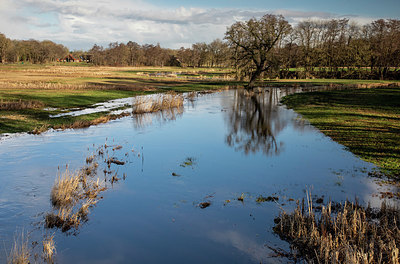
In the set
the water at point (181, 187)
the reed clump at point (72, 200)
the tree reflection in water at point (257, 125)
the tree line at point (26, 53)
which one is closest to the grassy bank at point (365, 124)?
the water at point (181, 187)

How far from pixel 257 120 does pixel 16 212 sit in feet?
76.2

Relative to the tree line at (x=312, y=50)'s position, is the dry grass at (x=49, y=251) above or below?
below

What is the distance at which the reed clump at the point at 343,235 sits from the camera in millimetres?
8039

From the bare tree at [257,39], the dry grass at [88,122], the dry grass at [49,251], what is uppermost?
the bare tree at [257,39]

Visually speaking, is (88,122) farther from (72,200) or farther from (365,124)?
(365,124)

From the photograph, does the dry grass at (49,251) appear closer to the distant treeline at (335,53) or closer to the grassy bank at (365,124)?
the grassy bank at (365,124)

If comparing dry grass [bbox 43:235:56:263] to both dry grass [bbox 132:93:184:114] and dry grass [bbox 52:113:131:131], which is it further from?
dry grass [bbox 132:93:184:114]

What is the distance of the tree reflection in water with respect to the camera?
21.1 m

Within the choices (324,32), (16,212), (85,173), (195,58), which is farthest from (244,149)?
(195,58)

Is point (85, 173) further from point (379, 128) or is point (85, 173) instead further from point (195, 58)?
point (195, 58)

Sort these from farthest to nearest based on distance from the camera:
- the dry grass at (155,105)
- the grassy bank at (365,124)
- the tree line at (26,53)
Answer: the tree line at (26,53)
the dry grass at (155,105)
the grassy bank at (365,124)

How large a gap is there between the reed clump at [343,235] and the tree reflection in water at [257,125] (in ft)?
30.5

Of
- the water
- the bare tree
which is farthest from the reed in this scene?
the bare tree

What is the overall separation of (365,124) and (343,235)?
19.1m
